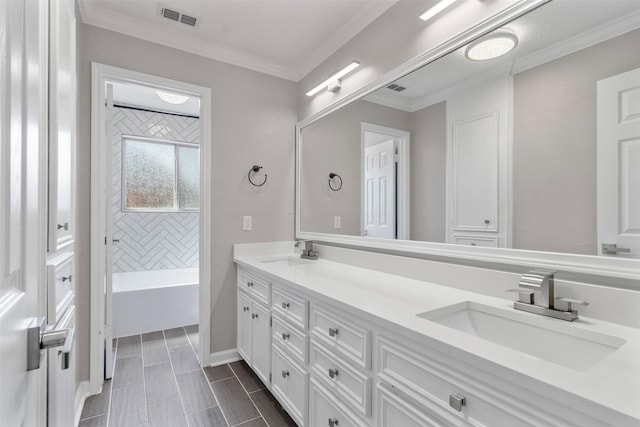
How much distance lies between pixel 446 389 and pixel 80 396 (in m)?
2.25

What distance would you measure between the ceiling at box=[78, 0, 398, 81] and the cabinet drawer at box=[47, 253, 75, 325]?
169 centimetres

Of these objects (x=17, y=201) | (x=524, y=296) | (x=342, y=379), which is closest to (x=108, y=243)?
(x=342, y=379)

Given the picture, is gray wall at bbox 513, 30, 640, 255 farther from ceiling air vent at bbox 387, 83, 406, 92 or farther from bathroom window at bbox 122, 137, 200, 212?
bathroom window at bbox 122, 137, 200, 212

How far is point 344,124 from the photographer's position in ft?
7.78

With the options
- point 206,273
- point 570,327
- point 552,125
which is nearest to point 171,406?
point 206,273

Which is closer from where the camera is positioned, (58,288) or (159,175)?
(58,288)

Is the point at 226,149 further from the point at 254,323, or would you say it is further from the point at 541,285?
the point at 541,285

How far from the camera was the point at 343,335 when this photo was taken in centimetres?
132

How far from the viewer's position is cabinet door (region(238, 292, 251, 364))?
2305 millimetres

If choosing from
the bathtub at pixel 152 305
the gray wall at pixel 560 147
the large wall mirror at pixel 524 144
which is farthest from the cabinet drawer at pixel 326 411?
the bathtub at pixel 152 305

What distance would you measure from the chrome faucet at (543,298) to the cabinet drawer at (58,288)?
1559 mm

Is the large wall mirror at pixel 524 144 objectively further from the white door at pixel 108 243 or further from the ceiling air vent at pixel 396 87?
the white door at pixel 108 243

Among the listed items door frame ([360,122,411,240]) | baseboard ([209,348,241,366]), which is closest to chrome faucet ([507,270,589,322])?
door frame ([360,122,411,240])

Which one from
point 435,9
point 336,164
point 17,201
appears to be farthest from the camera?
point 336,164
